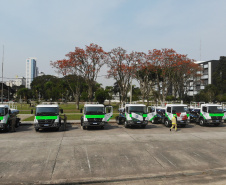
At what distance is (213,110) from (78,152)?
1514 cm

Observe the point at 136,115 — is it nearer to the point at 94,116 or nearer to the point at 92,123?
the point at 94,116

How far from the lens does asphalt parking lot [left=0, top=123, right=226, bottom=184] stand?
6.96 meters

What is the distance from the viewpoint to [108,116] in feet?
60.1

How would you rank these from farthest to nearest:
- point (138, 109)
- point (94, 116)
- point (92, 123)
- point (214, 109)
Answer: point (214, 109)
point (138, 109)
point (94, 116)
point (92, 123)

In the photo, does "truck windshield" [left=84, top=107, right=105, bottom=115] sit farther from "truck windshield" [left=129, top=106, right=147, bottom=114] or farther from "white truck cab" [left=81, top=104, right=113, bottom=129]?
"truck windshield" [left=129, top=106, right=147, bottom=114]

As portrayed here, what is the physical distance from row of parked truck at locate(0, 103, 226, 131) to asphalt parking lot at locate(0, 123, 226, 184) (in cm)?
366

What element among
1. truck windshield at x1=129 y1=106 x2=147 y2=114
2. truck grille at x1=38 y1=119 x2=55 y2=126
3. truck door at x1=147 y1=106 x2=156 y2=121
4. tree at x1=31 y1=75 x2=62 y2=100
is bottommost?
truck grille at x1=38 y1=119 x2=55 y2=126

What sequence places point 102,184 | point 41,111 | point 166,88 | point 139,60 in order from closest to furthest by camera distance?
point 102,184, point 41,111, point 139,60, point 166,88

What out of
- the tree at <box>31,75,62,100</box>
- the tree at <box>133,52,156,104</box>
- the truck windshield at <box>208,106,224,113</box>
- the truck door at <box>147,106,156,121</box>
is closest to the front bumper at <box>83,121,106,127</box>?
the truck door at <box>147,106,156,121</box>

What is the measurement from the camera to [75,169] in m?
7.80

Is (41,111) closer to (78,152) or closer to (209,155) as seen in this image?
(78,152)

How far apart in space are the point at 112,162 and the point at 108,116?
383 inches

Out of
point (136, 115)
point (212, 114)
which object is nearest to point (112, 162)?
point (136, 115)

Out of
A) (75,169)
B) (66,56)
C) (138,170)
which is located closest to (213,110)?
(138,170)
